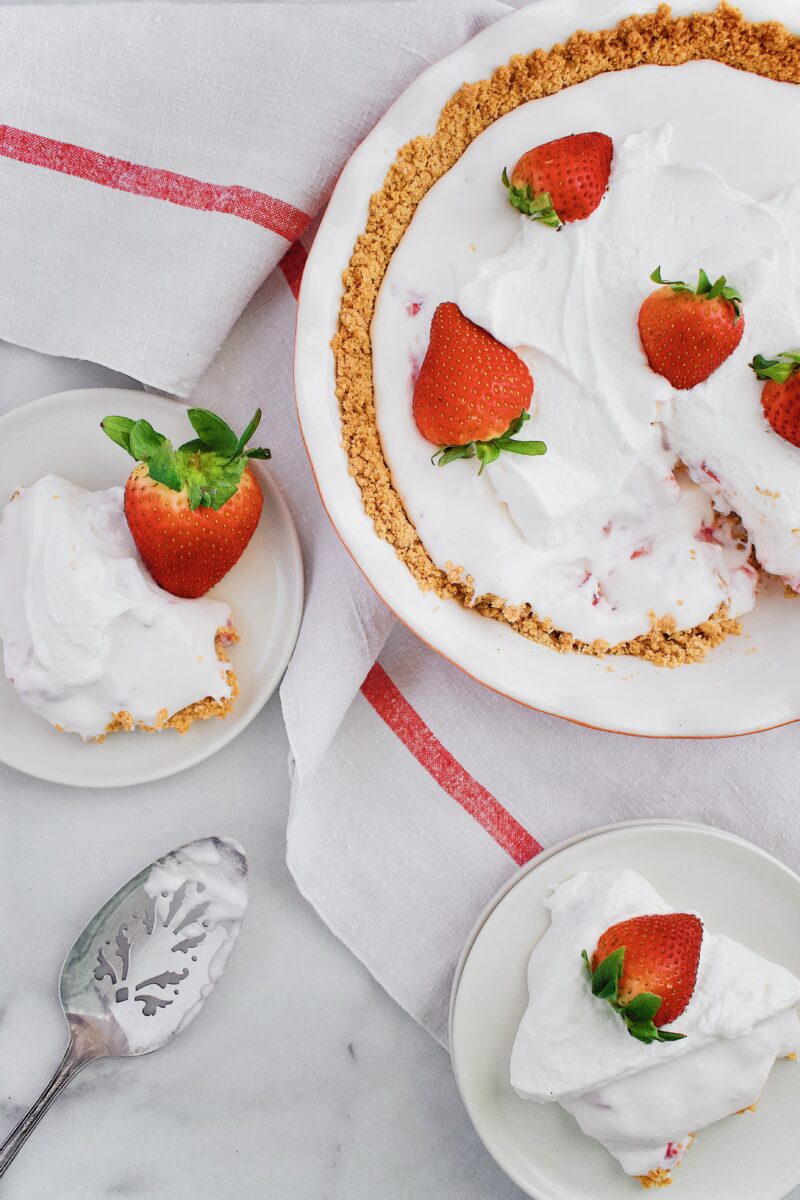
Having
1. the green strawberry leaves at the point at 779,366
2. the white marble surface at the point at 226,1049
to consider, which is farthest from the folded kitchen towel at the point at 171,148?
the green strawberry leaves at the point at 779,366

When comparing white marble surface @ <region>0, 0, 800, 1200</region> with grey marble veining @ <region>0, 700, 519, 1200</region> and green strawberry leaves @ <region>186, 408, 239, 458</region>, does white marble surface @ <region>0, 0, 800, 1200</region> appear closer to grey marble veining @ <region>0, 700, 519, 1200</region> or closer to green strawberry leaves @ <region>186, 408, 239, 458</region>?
grey marble veining @ <region>0, 700, 519, 1200</region>

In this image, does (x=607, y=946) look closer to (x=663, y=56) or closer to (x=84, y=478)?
(x=84, y=478)

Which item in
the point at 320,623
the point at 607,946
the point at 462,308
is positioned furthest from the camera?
the point at 320,623

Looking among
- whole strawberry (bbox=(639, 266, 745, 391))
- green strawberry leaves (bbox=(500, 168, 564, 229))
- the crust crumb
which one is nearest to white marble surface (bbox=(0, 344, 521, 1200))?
the crust crumb

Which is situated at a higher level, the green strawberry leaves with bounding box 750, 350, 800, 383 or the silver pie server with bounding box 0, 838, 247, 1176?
the green strawberry leaves with bounding box 750, 350, 800, 383

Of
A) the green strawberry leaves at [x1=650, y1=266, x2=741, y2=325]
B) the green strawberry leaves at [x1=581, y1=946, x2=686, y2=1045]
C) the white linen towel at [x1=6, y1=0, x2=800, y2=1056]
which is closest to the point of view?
the green strawberry leaves at [x1=650, y1=266, x2=741, y2=325]

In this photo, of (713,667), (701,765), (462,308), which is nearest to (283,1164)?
(701,765)

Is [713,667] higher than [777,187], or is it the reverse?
[777,187]
